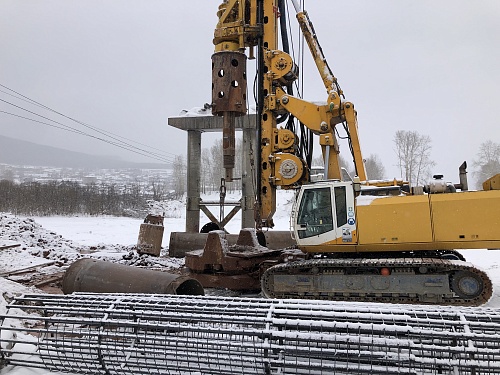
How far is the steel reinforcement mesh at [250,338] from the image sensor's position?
3.10 metres

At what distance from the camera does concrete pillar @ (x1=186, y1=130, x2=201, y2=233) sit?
14.8m

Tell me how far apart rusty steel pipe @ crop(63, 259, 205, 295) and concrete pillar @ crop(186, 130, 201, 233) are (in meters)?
7.72

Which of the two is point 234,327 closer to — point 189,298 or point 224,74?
point 189,298

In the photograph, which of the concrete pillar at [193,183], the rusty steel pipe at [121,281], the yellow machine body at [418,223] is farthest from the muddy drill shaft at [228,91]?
the concrete pillar at [193,183]

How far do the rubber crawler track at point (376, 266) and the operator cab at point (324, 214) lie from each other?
498 mm

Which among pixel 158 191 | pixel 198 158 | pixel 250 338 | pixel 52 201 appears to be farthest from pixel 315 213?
pixel 158 191

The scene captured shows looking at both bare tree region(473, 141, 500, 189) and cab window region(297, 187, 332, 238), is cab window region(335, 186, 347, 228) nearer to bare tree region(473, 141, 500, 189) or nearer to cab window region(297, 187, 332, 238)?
cab window region(297, 187, 332, 238)

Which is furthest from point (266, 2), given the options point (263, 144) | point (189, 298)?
point (189, 298)

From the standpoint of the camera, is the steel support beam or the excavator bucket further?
the steel support beam

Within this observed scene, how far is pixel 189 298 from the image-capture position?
4.48m

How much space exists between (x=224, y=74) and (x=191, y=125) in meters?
6.68

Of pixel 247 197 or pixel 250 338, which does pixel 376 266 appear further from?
pixel 247 197

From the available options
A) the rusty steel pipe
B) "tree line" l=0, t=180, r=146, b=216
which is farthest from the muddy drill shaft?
"tree line" l=0, t=180, r=146, b=216

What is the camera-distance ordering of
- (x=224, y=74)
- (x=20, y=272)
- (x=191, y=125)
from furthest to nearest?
(x=191, y=125)
(x=20, y=272)
(x=224, y=74)
